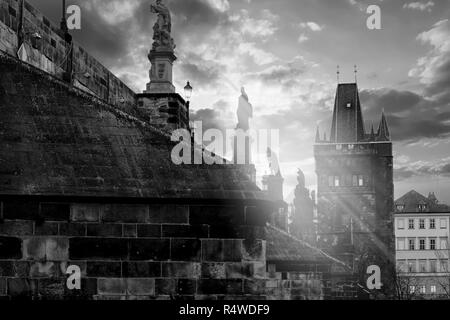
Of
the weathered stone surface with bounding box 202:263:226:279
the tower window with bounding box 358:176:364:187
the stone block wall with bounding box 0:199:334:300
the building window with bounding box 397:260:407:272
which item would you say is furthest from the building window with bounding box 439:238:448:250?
the weathered stone surface with bounding box 202:263:226:279

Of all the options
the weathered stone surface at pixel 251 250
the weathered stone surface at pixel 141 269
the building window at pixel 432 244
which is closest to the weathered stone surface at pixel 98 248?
the weathered stone surface at pixel 141 269

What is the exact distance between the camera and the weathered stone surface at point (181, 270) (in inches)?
368

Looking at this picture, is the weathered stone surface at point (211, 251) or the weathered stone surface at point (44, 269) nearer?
the weathered stone surface at point (44, 269)

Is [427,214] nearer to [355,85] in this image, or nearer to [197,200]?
[355,85]

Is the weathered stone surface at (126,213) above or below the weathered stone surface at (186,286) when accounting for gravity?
above

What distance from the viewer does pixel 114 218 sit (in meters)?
9.29

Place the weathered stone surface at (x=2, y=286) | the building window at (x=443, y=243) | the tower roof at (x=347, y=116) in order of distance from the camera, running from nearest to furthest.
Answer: the weathered stone surface at (x=2, y=286) < the tower roof at (x=347, y=116) < the building window at (x=443, y=243)

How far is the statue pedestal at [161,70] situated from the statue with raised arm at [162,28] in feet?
0.61

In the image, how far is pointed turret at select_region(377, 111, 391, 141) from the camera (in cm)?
7844

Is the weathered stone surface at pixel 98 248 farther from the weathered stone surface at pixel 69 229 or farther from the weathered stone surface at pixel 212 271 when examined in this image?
the weathered stone surface at pixel 212 271

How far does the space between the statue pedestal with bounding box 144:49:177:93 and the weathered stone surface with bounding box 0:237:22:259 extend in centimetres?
958

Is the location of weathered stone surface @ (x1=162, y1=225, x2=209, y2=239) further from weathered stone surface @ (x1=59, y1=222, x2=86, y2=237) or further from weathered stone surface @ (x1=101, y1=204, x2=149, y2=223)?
weathered stone surface @ (x1=59, y1=222, x2=86, y2=237)
